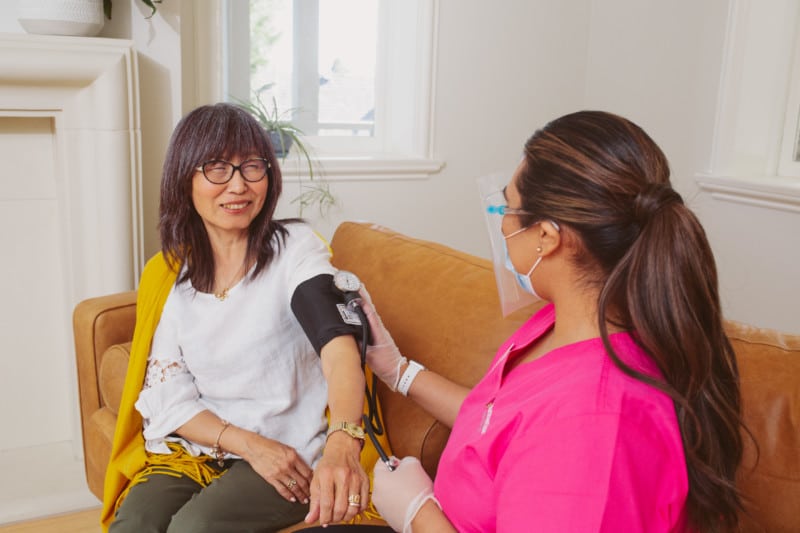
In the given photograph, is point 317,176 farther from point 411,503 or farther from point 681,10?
point 411,503

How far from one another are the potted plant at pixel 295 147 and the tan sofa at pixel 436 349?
0.84m

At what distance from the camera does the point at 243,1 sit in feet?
9.96

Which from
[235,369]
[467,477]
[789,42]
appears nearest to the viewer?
[467,477]

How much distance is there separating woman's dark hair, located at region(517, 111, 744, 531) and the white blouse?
665 millimetres

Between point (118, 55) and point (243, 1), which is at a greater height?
point (243, 1)

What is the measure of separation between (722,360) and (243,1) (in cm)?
258

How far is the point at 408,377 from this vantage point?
150cm

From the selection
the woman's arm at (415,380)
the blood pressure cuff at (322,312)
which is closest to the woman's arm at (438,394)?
the woman's arm at (415,380)

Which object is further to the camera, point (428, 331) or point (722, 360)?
point (428, 331)

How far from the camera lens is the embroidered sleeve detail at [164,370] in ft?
5.36

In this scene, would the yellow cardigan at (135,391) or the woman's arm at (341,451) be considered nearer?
the woman's arm at (341,451)

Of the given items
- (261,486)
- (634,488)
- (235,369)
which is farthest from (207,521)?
(634,488)

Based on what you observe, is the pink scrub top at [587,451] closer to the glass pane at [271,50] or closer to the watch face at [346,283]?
the watch face at [346,283]

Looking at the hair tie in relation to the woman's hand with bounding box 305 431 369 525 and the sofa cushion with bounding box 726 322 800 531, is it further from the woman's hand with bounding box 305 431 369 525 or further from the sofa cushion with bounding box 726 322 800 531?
the woman's hand with bounding box 305 431 369 525
